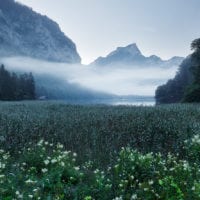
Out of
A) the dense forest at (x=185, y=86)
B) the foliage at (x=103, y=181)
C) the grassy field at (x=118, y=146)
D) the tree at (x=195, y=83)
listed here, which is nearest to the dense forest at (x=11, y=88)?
the dense forest at (x=185, y=86)

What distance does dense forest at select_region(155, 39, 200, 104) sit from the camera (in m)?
58.3

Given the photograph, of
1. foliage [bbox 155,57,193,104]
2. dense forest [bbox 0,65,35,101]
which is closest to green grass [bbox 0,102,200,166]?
foliage [bbox 155,57,193,104]

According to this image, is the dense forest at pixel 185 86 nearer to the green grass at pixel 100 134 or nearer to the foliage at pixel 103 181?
the green grass at pixel 100 134

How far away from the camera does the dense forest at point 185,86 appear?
5831 cm

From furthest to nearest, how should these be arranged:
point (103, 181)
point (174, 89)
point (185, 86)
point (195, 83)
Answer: point (174, 89), point (185, 86), point (195, 83), point (103, 181)

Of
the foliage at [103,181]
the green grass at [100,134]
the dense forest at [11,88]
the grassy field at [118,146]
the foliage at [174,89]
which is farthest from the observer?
the dense forest at [11,88]

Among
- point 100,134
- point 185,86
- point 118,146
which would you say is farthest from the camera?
point 185,86

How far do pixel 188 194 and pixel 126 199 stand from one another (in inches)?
A: 56.4

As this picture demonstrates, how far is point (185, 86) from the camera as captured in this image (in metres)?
84.9

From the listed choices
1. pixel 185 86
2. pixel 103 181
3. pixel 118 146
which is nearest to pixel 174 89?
pixel 185 86

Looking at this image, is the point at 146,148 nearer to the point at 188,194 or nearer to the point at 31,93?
the point at 188,194

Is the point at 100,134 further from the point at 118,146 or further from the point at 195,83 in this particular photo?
the point at 195,83

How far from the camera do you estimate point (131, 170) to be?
1227 cm

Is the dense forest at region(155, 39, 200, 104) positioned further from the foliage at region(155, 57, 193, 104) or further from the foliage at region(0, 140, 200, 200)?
the foliage at region(0, 140, 200, 200)
